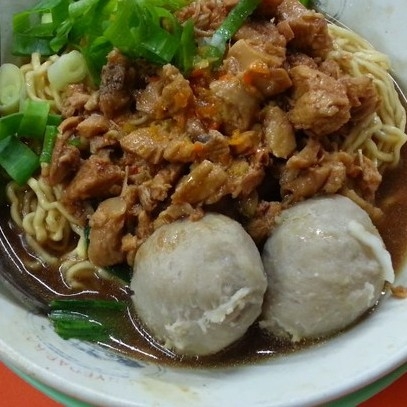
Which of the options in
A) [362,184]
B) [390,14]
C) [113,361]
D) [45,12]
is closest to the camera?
[113,361]

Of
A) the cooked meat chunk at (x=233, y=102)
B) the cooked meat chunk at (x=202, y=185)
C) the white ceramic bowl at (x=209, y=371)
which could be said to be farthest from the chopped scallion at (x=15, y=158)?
the cooked meat chunk at (x=233, y=102)

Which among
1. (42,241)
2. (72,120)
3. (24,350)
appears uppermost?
(72,120)

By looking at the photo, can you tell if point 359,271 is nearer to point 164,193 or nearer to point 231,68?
point 164,193

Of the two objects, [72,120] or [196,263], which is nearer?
[196,263]

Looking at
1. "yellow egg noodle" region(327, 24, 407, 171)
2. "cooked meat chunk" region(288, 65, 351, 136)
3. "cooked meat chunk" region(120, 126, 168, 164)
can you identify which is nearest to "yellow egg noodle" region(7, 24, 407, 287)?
"yellow egg noodle" region(327, 24, 407, 171)

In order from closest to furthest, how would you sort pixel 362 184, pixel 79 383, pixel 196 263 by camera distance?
pixel 79 383 < pixel 196 263 < pixel 362 184

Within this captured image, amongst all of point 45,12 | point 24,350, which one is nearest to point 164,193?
point 24,350

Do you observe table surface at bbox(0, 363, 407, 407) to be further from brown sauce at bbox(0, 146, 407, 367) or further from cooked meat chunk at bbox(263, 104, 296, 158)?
cooked meat chunk at bbox(263, 104, 296, 158)
